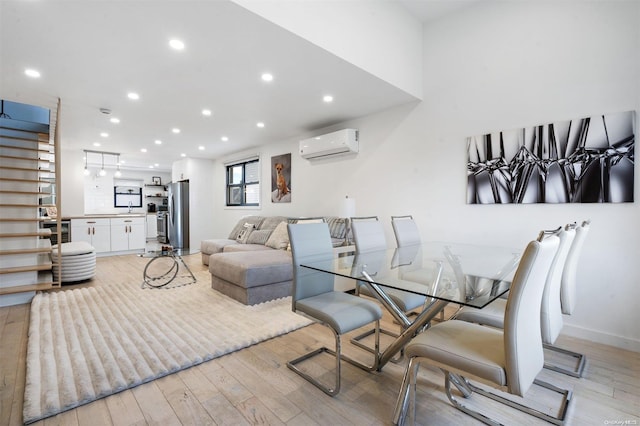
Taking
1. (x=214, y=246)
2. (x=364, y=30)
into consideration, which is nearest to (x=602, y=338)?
(x=364, y=30)

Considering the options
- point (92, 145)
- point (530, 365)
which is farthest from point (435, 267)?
point (92, 145)

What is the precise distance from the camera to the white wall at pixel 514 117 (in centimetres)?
233

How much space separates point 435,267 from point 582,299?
5.12 feet

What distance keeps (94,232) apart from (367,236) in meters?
6.28

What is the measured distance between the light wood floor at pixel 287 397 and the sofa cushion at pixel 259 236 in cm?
284

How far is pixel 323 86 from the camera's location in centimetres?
317

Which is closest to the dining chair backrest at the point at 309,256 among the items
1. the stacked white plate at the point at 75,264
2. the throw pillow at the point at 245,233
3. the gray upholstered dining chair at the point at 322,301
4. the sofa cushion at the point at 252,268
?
the gray upholstered dining chair at the point at 322,301

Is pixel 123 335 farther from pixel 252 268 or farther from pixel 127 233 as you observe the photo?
pixel 127 233

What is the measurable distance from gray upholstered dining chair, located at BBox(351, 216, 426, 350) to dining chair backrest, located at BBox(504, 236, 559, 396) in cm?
94

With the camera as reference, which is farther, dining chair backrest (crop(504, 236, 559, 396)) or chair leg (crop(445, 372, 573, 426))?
chair leg (crop(445, 372, 573, 426))

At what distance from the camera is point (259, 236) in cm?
508

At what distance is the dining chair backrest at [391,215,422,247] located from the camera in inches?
118

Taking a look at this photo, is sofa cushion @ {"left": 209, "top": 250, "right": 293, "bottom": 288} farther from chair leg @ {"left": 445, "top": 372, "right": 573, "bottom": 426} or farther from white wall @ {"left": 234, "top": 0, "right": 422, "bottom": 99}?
white wall @ {"left": 234, "top": 0, "right": 422, "bottom": 99}

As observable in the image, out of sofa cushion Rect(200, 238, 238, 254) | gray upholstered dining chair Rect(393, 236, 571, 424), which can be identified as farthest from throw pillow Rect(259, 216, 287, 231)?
gray upholstered dining chair Rect(393, 236, 571, 424)
